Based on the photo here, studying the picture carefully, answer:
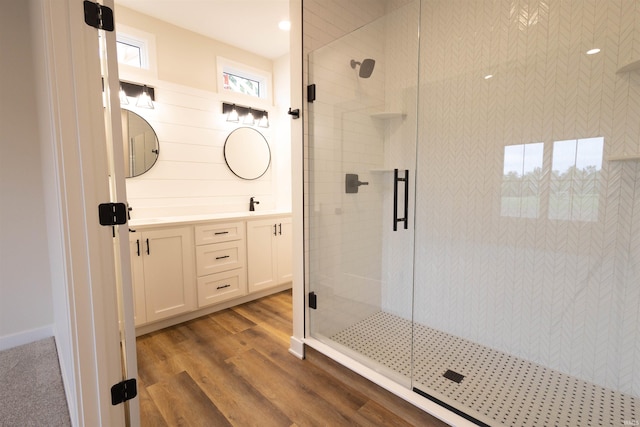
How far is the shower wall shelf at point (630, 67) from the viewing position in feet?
Result: 5.02

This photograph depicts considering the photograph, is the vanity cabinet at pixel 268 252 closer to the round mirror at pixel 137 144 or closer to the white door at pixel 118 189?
the round mirror at pixel 137 144

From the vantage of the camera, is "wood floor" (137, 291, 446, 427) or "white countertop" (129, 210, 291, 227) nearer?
"wood floor" (137, 291, 446, 427)

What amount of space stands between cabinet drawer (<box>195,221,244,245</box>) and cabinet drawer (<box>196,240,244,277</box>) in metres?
0.05

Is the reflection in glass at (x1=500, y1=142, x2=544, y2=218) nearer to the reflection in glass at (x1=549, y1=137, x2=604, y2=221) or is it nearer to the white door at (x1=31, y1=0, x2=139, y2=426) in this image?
the reflection in glass at (x1=549, y1=137, x2=604, y2=221)

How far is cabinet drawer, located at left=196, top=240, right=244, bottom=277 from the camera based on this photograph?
2.71 m

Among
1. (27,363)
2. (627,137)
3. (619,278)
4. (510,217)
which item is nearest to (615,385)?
(619,278)

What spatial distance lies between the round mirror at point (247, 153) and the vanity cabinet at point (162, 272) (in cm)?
114

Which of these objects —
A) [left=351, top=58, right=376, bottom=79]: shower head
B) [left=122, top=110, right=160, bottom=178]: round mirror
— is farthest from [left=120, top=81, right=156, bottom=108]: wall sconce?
[left=351, top=58, right=376, bottom=79]: shower head

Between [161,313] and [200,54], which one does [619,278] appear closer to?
[161,313]

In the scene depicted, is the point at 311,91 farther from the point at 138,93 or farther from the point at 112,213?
the point at 138,93

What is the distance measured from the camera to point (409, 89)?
2.49 meters

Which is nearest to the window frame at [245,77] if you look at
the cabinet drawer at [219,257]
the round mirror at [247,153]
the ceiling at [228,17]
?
the ceiling at [228,17]

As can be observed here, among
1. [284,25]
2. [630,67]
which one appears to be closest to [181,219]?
[284,25]

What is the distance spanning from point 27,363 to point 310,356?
6.18ft
